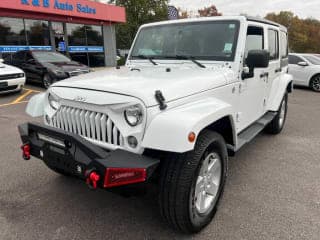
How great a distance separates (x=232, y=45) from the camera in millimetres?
3494

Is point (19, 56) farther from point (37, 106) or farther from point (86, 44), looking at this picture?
point (37, 106)

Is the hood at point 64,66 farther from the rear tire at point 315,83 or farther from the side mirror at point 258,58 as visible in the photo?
the rear tire at point 315,83

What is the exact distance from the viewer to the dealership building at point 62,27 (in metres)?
14.6

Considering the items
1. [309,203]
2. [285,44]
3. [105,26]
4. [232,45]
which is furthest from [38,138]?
[105,26]

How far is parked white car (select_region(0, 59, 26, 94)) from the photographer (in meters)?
9.15

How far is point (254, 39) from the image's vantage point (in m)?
3.96

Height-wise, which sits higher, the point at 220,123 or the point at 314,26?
the point at 314,26

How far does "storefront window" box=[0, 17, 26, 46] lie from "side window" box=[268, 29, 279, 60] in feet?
44.6

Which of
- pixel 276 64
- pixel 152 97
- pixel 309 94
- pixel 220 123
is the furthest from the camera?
pixel 309 94

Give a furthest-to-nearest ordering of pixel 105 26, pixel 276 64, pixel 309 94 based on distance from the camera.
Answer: pixel 105 26 → pixel 309 94 → pixel 276 64

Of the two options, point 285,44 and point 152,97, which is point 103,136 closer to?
point 152,97

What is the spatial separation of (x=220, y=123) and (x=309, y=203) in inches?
53.0

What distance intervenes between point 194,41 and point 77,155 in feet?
7.00

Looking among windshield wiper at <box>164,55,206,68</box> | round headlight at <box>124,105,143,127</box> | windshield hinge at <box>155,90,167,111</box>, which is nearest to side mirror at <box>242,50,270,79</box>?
windshield wiper at <box>164,55,206,68</box>
